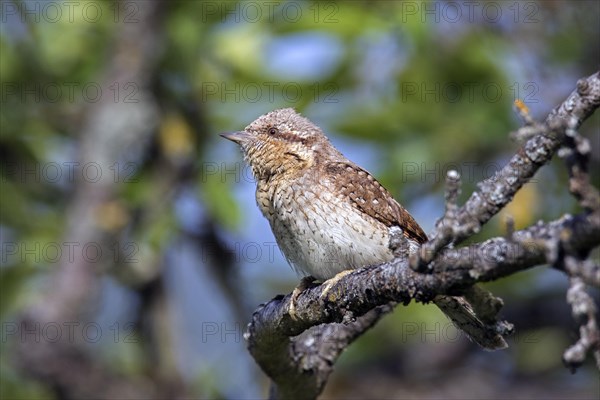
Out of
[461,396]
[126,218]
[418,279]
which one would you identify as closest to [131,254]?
[126,218]

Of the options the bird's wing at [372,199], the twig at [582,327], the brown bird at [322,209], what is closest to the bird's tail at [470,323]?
the brown bird at [322,209]

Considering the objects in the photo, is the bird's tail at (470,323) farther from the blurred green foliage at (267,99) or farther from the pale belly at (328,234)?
the blurred green foliage at (267,99)

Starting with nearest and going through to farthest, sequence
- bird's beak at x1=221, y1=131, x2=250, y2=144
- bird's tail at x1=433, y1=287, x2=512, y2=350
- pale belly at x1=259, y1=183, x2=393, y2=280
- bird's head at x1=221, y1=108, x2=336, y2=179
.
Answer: bird's tail at x1=433, y1=287, x2=512, y2=350, pale belly at x1=259, y1=183, x2=393, y2=280, bird's head at x1=221, y1=108, x2=336, y2=179, bird's beak at x1=221, y1=131, x2=250, y2=144

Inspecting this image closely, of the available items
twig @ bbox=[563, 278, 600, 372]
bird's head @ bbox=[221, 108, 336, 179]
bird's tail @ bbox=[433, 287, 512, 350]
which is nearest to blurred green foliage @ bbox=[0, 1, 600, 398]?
bird's head @ bbox=[221, 108, 336, 179]

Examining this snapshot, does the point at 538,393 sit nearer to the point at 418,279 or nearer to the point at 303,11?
the point at 303,11

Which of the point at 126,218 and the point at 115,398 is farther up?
the point at 126,218

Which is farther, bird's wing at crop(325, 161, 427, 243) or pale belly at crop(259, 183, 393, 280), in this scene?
bird's wing at crop(325, 161, 427, 243)

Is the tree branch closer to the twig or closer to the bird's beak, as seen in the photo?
the twig
